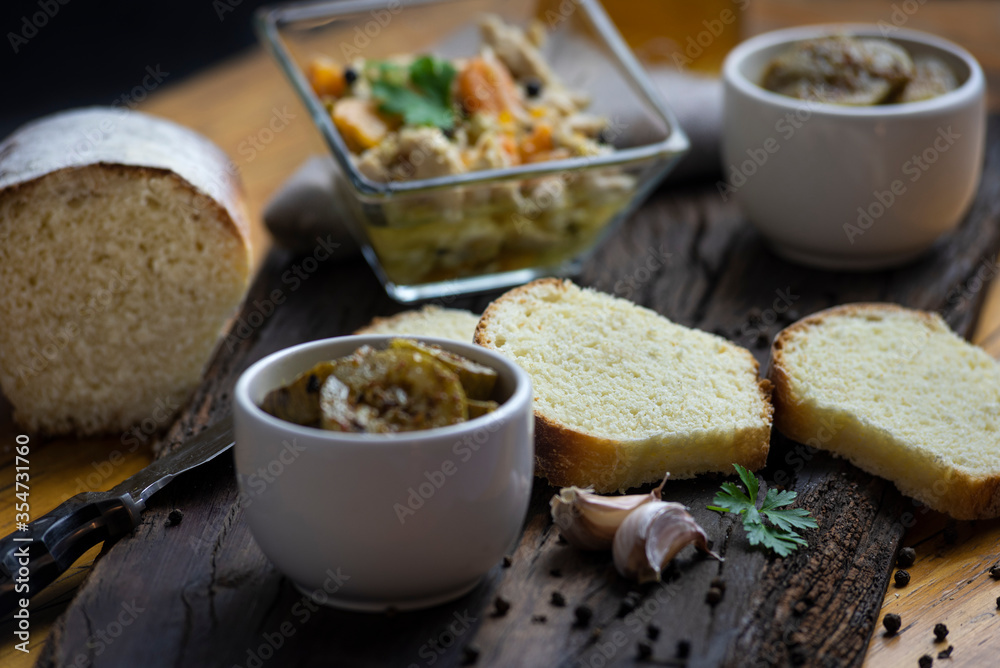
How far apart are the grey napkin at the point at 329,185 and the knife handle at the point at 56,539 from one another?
1.50m

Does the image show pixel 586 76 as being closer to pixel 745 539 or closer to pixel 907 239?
pixel 907 239

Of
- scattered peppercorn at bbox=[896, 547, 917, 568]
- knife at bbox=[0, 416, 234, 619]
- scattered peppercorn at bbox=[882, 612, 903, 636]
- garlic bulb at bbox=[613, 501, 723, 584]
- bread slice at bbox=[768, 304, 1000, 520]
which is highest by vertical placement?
knife at bbox=[0, 416, 234, 619]

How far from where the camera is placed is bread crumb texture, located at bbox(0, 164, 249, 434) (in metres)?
2.65

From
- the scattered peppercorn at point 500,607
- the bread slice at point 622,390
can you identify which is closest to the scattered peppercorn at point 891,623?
the bread slice at point 622,390

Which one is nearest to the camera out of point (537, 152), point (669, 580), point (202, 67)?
point (669, 580)

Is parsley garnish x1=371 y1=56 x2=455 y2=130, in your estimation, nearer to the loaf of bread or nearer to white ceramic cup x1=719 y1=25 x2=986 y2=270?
the loaf of bread

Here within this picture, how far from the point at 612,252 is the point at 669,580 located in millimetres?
1780

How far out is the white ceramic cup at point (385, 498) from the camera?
167 cm

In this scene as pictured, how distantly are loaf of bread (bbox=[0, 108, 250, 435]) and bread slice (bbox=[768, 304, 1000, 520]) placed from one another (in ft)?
5.39

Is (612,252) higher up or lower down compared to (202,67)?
lower down

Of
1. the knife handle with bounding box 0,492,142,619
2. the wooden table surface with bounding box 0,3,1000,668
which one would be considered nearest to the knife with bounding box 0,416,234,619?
the knife handle with bounding box 0,492,142,619

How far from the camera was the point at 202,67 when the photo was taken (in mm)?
5785

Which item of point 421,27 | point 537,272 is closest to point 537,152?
point 537,272

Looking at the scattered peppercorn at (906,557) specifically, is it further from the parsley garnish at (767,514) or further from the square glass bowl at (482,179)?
the square glass bowl at (482,179)
